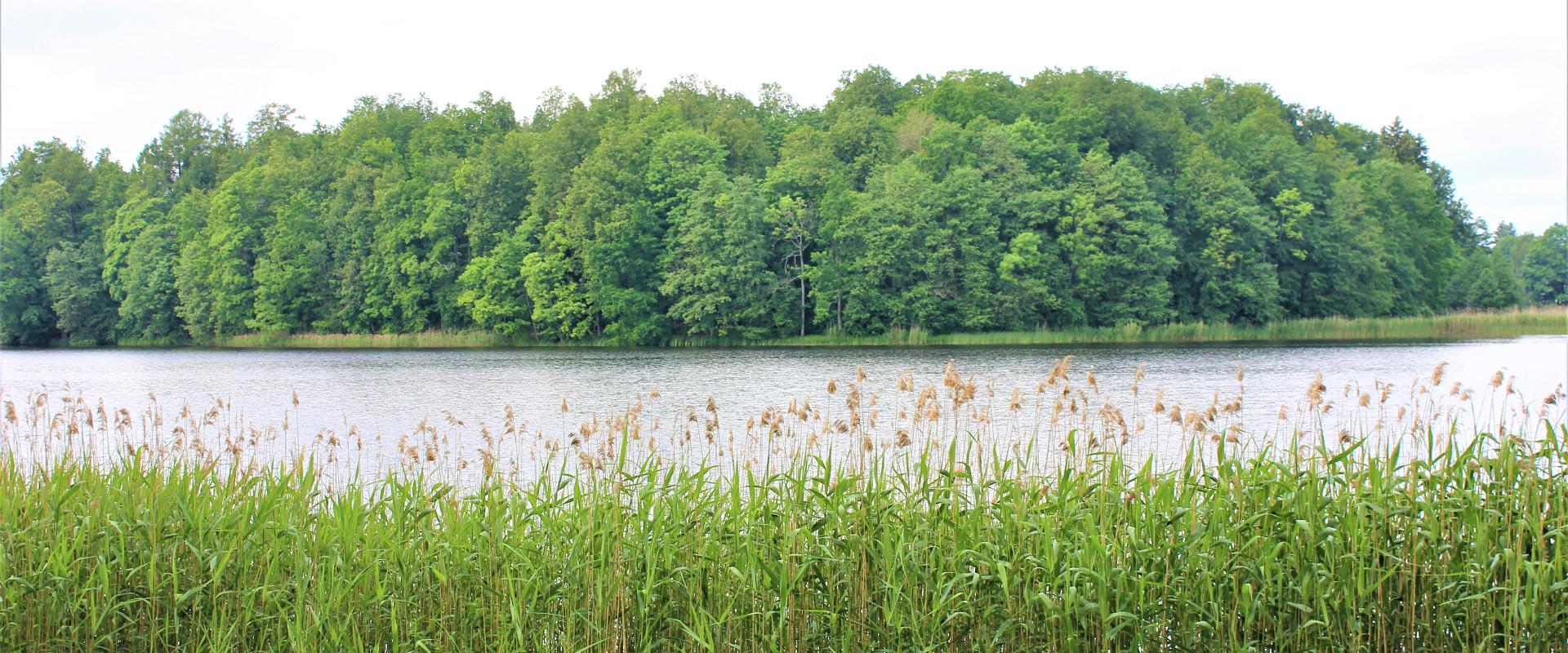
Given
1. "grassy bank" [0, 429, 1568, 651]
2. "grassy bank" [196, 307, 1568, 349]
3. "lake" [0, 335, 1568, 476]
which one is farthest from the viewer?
"grassy bank" [196, 307, 1568, 349]

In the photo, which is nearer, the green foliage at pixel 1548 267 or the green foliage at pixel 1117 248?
the green foliage at pixel 1117 248

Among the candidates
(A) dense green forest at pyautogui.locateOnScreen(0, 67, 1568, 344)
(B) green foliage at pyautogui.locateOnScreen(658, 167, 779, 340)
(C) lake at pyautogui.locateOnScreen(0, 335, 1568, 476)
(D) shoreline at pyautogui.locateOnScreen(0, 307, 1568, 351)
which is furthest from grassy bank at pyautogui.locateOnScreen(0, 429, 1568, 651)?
(B) green foliage at pyautogui.locateOnScreen(658, 167, 779, 340)

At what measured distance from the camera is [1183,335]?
5862 centimetres

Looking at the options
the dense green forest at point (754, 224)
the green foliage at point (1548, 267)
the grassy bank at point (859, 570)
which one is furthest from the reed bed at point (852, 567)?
the green foliage at point (1548, 267)

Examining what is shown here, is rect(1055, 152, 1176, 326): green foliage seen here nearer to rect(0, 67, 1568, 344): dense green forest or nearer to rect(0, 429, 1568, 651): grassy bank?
rect(0, 67, 1568, 344): dense green forest

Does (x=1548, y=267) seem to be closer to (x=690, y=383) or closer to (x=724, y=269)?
(x=724, y=269)

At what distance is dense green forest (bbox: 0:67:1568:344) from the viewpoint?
59312 millimetres

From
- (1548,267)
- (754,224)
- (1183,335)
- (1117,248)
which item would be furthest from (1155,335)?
(1548,267)

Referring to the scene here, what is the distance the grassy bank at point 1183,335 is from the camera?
2219 inches

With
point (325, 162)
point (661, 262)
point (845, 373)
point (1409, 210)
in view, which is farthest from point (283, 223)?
point (1409, 210)

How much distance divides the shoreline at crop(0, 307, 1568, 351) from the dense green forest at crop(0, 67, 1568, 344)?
1159mm

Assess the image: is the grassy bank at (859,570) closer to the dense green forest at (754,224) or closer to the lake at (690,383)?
the lake at (690,383)

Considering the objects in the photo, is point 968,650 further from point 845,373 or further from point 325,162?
point 325,162

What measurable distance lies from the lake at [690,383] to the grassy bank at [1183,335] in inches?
190
